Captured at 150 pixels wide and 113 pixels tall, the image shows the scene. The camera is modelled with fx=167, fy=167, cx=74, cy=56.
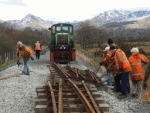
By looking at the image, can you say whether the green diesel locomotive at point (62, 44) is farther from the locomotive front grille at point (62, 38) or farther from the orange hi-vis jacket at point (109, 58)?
the orange hi-vis jacket at point (109, 58)

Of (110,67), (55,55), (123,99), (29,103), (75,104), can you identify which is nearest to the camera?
(75,104)

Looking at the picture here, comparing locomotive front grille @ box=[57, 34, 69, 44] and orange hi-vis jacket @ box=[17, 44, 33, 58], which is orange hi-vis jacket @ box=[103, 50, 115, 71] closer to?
orange hi-vis jacket @ box=[17, 44, 33, 58]

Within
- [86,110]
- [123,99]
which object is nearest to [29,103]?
[86,110]

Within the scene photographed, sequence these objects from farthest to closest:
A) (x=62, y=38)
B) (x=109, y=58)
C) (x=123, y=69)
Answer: (x=62, y=38) < (x=109, y=58) < (x=123, y=69)

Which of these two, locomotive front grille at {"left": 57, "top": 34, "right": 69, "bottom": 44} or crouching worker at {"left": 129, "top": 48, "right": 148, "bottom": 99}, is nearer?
crouching worker at {"left": 129, "top": 48, "right": 148, "bottom": 99}

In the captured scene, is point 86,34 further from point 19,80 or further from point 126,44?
point 19,80

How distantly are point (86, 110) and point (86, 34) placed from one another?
42036mm

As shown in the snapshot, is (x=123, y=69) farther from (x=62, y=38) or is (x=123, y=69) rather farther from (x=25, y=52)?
(x=62, y=38)

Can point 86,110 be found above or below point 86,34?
below

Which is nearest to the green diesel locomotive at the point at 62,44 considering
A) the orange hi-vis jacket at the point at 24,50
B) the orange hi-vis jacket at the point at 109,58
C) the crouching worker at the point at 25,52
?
the crouching worker at the point at 25,52

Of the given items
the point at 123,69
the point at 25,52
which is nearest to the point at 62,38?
the point at 25,52

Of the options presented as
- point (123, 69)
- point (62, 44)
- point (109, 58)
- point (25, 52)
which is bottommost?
point (123, 69)

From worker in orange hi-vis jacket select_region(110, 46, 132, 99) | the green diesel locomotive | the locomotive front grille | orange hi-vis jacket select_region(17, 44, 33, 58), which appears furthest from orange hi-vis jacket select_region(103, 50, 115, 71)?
the locomotive front grille

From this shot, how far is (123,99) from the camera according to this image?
5.09 m
